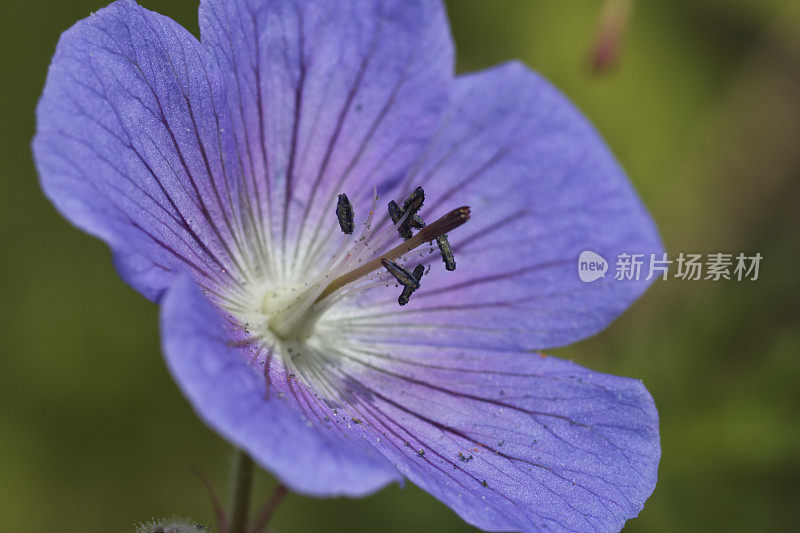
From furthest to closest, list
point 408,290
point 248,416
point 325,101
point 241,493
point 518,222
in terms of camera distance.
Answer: point 518,222
point 325,101
point 408,290
point 241,493
point 248,416

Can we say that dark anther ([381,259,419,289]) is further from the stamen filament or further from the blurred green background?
the blurred green background

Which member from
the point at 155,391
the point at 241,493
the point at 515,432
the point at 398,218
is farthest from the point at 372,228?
the point at 155,391

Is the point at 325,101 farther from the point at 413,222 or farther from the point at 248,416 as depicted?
the point at 248,416

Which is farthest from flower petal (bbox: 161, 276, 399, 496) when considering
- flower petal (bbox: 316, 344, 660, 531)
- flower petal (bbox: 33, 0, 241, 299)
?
flower petal (bbox: 316, 344, 660, 531)

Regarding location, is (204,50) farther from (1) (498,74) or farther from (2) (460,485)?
(2) (460,485)

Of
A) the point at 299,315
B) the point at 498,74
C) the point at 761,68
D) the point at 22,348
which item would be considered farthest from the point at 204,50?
the point at 761,68

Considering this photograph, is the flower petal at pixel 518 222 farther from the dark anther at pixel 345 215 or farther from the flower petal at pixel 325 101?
the dark anther at pixel 345 215
